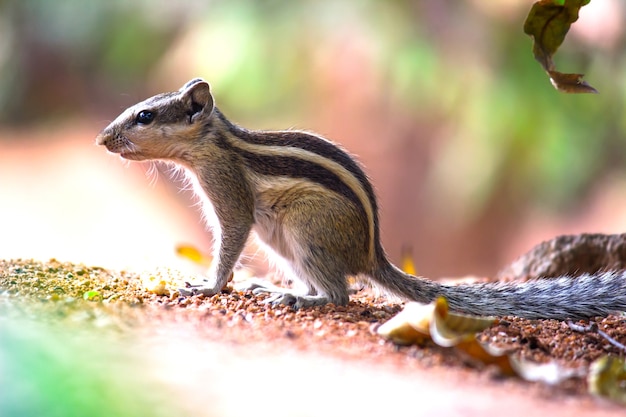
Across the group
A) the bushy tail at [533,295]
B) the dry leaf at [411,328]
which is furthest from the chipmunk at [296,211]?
the dry leaf at [411,328]

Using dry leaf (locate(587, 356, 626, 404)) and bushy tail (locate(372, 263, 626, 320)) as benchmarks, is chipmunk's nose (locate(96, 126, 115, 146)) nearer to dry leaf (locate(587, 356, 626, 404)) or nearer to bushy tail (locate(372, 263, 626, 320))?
bushy tail (locate(372, 263, 626, 320))

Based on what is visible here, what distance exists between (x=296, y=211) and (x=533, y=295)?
134cm

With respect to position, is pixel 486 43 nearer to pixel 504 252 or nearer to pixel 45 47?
pixel 504 252

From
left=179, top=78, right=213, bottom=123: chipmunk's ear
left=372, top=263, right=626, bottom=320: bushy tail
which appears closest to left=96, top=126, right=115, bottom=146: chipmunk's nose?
left=179, top=78, right=213, bottom=123: chipmunk's ear

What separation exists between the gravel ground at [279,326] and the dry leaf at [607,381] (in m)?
0.04

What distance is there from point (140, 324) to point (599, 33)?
767 cm

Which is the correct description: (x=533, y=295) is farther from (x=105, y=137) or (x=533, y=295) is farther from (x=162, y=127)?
(x=105, y=137)

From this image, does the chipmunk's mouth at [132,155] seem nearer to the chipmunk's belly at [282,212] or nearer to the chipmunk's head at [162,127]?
the chipmunk's head at [162,127]

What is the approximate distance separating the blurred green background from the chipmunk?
4541mm

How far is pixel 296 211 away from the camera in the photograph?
4406 mm

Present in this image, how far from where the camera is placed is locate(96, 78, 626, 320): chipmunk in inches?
171

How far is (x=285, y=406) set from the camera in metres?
2.19

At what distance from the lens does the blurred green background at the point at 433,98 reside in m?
9.80

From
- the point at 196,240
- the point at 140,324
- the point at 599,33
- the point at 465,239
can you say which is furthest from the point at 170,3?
the point at 140,324
